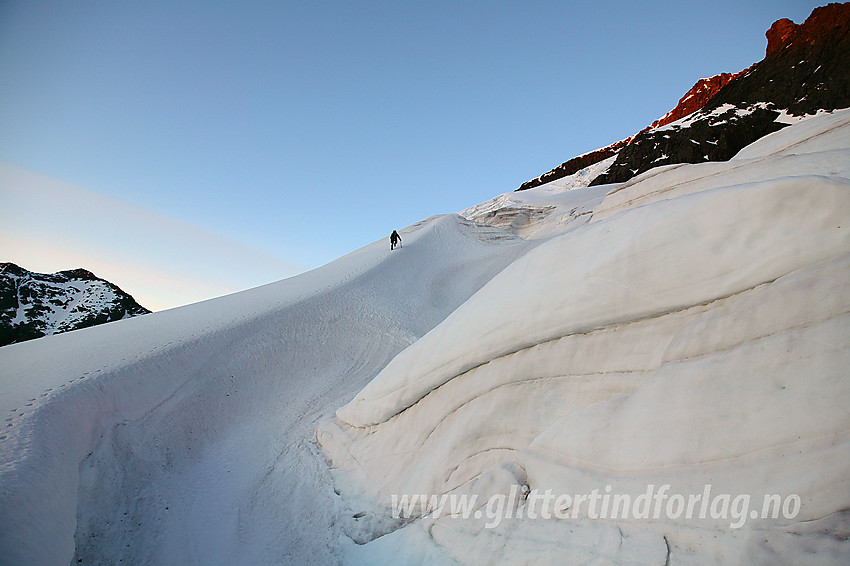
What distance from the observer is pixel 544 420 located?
13.6ft

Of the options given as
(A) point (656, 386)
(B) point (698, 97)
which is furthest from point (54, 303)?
(B) point (698, 97)

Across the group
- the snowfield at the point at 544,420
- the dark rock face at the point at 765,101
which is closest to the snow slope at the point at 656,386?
the snowfield at the point at 544,420

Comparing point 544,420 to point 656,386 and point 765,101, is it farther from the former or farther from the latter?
point 765,101

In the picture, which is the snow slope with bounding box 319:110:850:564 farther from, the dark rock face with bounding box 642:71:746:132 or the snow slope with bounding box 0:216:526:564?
the dark rock face with bounding box 642:71:746:132

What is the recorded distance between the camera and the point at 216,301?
39.8 ft

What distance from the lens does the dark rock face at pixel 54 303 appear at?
5125cm

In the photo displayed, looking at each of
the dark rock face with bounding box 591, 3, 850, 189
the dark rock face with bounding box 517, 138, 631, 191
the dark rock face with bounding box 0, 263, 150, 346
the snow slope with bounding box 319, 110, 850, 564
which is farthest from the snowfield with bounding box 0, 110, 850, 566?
the dark rock face with bounding box 517, 138, 631, 191

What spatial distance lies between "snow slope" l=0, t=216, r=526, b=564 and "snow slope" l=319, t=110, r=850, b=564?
149 cm

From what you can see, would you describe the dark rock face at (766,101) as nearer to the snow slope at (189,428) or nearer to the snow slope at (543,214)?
the snow slope at (543,214)

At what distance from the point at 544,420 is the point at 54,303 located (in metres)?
76.7

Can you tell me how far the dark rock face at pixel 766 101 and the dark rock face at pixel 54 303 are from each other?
61949mm

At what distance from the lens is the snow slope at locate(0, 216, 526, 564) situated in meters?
4.52

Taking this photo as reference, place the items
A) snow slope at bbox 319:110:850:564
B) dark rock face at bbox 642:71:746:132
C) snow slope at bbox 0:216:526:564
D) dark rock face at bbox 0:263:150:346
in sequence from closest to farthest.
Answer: snow slope at bbox 319:110:850:564
snow slope at bbox 0:216:526:564
dark rock face at bbox 0:263:150:346
dark rock face at bbox 642:71:746:132

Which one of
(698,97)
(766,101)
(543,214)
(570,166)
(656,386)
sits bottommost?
(656,386)
